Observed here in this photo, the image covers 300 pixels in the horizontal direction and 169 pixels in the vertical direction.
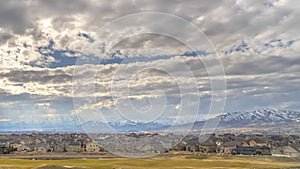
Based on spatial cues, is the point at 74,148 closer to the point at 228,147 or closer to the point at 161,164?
the point at 228,147

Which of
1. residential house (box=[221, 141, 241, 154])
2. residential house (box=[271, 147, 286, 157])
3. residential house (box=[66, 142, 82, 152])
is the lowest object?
residential house (box=[271, 147, 286, 157])

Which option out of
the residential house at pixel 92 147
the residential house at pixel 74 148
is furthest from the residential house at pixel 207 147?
the residential house at pixel 74 148

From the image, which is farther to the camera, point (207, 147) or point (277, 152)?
point (207, 147)

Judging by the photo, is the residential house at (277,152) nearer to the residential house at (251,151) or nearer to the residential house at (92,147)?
the residential house at (251,151)

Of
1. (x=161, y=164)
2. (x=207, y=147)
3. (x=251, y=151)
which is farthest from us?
(x=207, y=147)

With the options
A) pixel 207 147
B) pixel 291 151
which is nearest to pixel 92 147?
pixel 207 147

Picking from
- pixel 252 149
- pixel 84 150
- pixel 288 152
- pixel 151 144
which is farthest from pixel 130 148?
pixel 288 152

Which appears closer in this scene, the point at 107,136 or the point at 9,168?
the point at 9,168

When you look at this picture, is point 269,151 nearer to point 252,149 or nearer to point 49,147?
point 252,149

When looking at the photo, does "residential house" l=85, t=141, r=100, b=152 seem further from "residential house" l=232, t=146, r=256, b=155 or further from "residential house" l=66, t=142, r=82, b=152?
"residential house" l=232, t=146, r=256, b=155

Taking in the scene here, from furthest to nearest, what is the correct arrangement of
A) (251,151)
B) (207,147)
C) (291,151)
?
(207,147) < (251,151) < (291,151)

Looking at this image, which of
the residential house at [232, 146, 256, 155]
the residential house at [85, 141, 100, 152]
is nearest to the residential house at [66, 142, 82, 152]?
the residential house at [85, 141, 100, 152]
